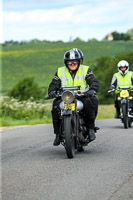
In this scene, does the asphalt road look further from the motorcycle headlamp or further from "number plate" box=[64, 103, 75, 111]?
the motorcycle headlamp

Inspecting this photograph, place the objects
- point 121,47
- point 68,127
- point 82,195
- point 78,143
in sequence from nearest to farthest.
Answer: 1. point 82,195
2. point 68,127
3. point 78,143
4. point 121,47

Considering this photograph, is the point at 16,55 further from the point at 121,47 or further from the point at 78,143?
the point at 78,143

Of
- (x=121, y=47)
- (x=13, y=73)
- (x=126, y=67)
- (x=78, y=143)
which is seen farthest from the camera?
(x=121, y=47)

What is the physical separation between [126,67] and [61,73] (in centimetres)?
763

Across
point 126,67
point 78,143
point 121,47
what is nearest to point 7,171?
point 78,143

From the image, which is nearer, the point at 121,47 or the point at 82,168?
the point at 82,168

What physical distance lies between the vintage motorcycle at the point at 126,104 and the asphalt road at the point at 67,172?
487 centimetres

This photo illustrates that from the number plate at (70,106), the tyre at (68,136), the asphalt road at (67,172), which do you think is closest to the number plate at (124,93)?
the asphalt road at (67,172)

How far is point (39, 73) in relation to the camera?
78.1 metres

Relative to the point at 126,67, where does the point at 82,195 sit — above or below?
below

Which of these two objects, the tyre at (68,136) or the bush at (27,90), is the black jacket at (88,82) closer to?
the tyre at (68,136)

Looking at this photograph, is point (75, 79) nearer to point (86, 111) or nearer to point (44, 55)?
point (86, 111)

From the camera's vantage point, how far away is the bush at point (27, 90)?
60.0 metres

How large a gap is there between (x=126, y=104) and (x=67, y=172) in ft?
30.8
